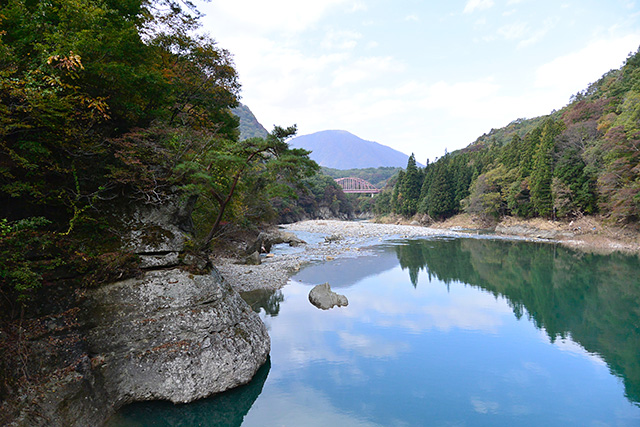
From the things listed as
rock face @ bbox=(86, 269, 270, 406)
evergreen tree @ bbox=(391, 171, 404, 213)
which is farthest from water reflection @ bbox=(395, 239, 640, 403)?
evergreen tree @ bbox=(391, 171, 404, 213)

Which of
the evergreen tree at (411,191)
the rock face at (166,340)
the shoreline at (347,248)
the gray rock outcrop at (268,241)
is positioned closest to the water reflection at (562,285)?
the shoreline at (347,248)

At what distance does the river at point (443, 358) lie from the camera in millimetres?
5746

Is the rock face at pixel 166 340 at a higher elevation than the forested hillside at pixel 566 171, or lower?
lower

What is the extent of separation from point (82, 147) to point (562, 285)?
61.4ft

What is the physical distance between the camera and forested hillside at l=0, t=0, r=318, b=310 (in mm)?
4277

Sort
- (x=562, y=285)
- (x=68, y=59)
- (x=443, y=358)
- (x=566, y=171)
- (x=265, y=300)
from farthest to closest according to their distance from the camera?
(x=566, y=171) → (x=562, y=285) → (x=265, y=300) → (x=443, y=358) → (x=68, y=59)

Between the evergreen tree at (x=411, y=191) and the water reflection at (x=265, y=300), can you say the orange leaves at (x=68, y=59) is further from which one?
the evergreen tree at (x=411, y=191)

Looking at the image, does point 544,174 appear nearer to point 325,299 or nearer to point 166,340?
point 325,299

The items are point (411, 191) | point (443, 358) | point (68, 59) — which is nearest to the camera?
point (68, 59)

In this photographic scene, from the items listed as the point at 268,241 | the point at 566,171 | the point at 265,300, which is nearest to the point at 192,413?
the point at 265,300

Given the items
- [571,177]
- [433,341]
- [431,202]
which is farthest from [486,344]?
[431,202]

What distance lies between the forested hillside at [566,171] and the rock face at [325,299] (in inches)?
913

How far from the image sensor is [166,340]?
548cm

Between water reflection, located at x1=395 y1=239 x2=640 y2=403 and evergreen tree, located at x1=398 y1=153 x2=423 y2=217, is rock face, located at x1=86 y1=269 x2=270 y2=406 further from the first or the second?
evergreen tree, located at x1=398 y1=153 x2=423 y2=217
